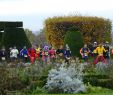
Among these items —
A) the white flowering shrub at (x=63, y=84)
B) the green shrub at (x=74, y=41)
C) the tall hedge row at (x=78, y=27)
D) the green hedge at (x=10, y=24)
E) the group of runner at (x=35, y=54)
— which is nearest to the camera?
the white flowering shrub at (x=63, y=84)

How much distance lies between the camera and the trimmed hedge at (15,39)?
134 feet

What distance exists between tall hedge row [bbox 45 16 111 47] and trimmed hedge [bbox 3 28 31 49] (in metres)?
11.0

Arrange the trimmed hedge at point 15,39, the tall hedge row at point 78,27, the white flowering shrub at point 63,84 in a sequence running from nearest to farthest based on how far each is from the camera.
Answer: the white flowering shrub at point 63,84 < the trimmed hedge at point 15,39 < the tall hedge row at point 78,27

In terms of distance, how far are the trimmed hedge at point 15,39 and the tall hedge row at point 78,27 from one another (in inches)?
433

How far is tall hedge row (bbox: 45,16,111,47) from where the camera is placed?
172ft

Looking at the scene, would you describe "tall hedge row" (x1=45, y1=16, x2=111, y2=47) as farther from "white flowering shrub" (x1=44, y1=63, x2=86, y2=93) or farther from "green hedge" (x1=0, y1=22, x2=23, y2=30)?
"white flowering shrub" (x1=44, y1=63, x2=86, y2=93)

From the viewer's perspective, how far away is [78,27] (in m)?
51.9

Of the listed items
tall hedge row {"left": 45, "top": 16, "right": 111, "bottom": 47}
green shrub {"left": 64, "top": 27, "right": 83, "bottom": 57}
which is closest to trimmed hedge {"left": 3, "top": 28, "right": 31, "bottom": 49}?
green shrub {"left": 64, "top": 27, "right": 83, "bottom": 57}

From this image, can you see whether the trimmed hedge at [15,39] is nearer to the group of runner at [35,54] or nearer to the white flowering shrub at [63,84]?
the group of runner at [35,54]

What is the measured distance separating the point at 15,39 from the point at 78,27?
11944 mm

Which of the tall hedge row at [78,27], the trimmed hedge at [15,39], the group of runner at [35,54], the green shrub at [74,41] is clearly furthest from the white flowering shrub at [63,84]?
the tall hedge row at [78,27]

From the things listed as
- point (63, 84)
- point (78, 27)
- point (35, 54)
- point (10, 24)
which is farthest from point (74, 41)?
point (63, 84)

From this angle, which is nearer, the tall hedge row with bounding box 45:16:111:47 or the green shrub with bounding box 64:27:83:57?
the green shrub with bounding box 64:27:83:57

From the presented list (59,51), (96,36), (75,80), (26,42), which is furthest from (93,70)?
(96,36)
